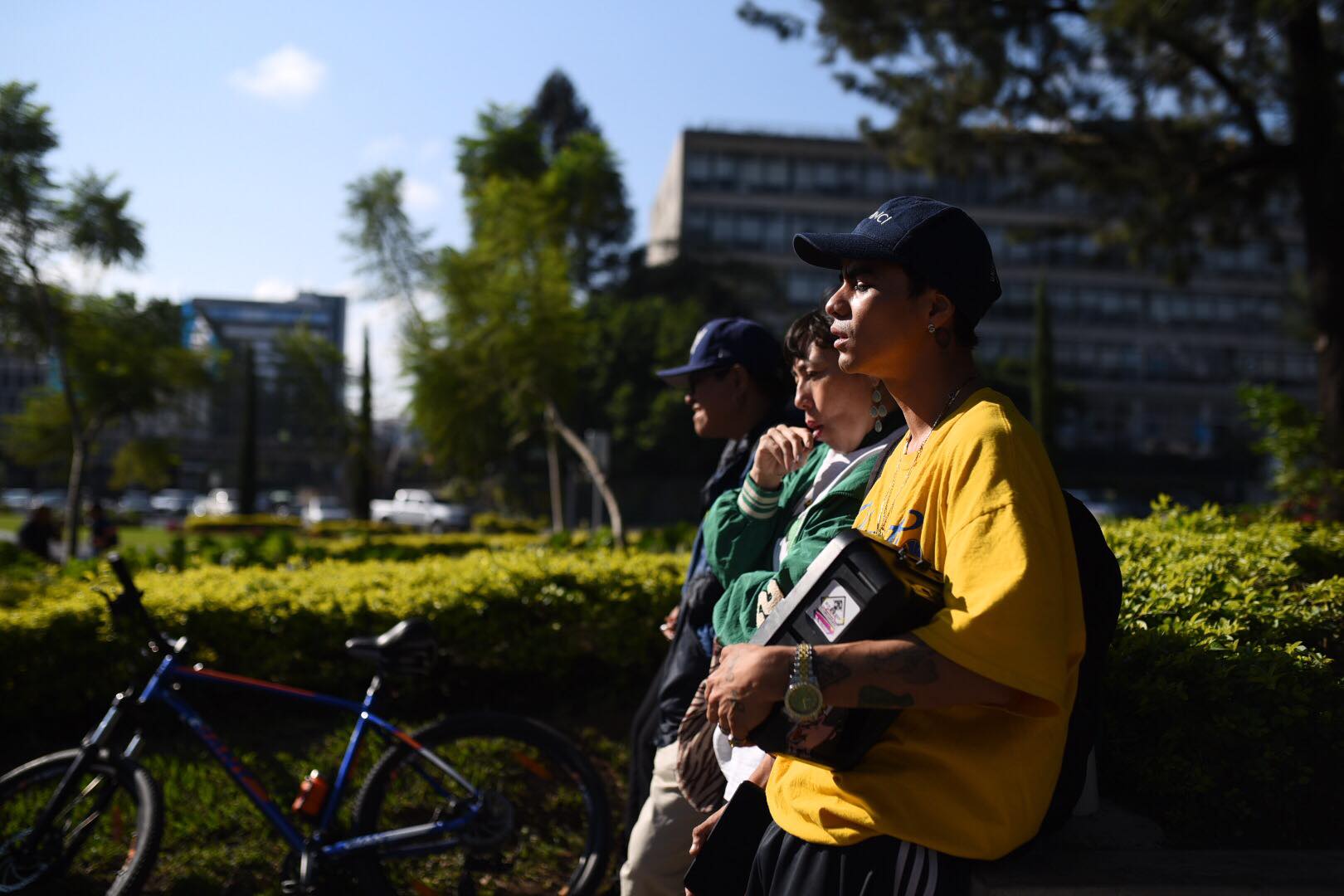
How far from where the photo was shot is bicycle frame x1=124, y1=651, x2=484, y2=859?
3684 mm

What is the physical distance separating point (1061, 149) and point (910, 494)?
10.9 meters

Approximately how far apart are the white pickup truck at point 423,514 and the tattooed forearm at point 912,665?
126 ft

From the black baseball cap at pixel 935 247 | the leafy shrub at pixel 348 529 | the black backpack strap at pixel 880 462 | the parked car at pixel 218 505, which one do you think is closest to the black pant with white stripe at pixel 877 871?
the black backpack strap at pixel 880 462

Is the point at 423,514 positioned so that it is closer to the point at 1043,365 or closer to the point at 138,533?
the point at 138,533

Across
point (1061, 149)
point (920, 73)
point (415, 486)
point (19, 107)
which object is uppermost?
point (19, 107)

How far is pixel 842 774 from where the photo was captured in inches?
62.7

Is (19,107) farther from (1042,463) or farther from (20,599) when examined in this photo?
(1042,463)

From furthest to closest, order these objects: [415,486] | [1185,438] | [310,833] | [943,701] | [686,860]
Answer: [415,486] < [1185,438] < [310,833] < [686,860] < [943,701]

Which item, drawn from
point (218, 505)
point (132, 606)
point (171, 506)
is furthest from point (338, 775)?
point (171, 506)

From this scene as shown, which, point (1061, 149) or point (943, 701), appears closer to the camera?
point (943, 701)

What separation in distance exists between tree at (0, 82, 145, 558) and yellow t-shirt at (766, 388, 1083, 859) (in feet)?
63.9

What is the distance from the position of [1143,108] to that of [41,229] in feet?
61.1

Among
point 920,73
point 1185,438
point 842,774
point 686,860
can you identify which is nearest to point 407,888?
point 686,860

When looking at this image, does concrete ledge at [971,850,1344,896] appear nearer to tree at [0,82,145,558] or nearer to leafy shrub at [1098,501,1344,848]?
leafy shrub at [1098,501,1344,848]
